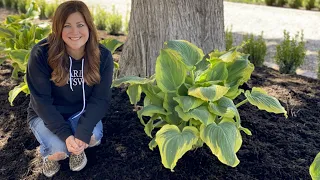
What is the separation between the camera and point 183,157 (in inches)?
121

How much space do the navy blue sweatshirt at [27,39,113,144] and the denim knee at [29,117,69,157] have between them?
4 cm

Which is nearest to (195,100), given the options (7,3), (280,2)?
(7,3)

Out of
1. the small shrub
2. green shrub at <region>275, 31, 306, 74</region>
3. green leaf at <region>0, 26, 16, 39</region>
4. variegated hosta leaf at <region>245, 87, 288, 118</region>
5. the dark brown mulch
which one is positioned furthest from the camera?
the small shrub

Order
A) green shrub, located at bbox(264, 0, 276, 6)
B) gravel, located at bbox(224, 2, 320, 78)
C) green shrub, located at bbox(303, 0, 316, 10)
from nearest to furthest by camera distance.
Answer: gravel, located at bbox(224, 2, 320, 78)
green shrub, located at bbox(303, 0, 316, 10)
green shrub, located at bbox(264, 0, 276, 6)

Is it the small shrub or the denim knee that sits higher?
the small shrub

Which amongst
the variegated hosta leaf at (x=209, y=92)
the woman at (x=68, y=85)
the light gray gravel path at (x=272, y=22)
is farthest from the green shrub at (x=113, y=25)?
the variegated hosta leaf at (x=209, y=92)

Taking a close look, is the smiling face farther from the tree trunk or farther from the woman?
the tree trunk

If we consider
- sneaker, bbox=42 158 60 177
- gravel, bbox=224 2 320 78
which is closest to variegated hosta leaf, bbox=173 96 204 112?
sneaker, bbox=42 158 60 177

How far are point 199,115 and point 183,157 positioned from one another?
548 mm

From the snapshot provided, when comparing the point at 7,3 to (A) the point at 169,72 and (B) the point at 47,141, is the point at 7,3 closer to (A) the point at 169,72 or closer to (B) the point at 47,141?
(B) the point at 47,141

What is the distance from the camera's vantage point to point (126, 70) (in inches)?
166

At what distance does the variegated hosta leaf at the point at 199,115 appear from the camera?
8.57 ft

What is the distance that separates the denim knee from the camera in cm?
288

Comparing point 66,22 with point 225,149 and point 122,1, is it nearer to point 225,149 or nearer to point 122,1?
point 225,149
